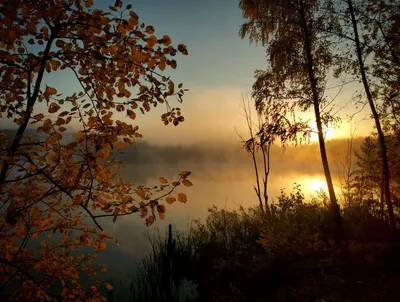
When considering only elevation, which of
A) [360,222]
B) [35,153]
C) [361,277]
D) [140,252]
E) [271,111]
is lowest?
[140,252]

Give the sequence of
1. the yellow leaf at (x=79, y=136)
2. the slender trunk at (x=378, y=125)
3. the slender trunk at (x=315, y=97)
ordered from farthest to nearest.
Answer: the slender trunk at (x=315, y=97) → the slender trunk at (x=378, y=125) → the yellow leaf at (x=79, y=136)

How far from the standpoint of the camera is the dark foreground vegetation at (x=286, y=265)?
5621 millimetres

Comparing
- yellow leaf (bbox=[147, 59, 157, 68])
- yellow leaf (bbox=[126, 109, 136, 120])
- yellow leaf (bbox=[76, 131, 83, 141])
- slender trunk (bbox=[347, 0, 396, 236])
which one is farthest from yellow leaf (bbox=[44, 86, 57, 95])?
slender trunk (bbox=[347, 0, 396, 236])

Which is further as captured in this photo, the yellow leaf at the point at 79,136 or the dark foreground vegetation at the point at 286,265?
the dark foreground vegetation at the point at 286,265

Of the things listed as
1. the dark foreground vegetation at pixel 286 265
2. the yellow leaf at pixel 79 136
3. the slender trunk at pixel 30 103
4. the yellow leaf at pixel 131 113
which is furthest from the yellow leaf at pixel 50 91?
the dark foreground vegetation at pixel 286 265

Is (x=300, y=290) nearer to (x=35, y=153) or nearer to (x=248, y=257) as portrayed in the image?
(x=248, y=257)

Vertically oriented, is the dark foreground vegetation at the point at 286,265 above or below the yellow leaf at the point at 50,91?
below

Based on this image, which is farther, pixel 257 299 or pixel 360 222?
pixel 360 222

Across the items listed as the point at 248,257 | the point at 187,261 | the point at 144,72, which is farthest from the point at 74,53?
the point at 187,261

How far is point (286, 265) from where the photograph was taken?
6.89 m

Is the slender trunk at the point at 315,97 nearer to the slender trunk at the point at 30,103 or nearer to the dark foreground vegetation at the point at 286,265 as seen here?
the dark foreground vegetation at the point at 286,265

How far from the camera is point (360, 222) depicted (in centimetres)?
947

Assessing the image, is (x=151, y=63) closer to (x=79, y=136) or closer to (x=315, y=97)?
(x=79, y=136)

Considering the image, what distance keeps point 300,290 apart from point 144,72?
5707 millimetres
